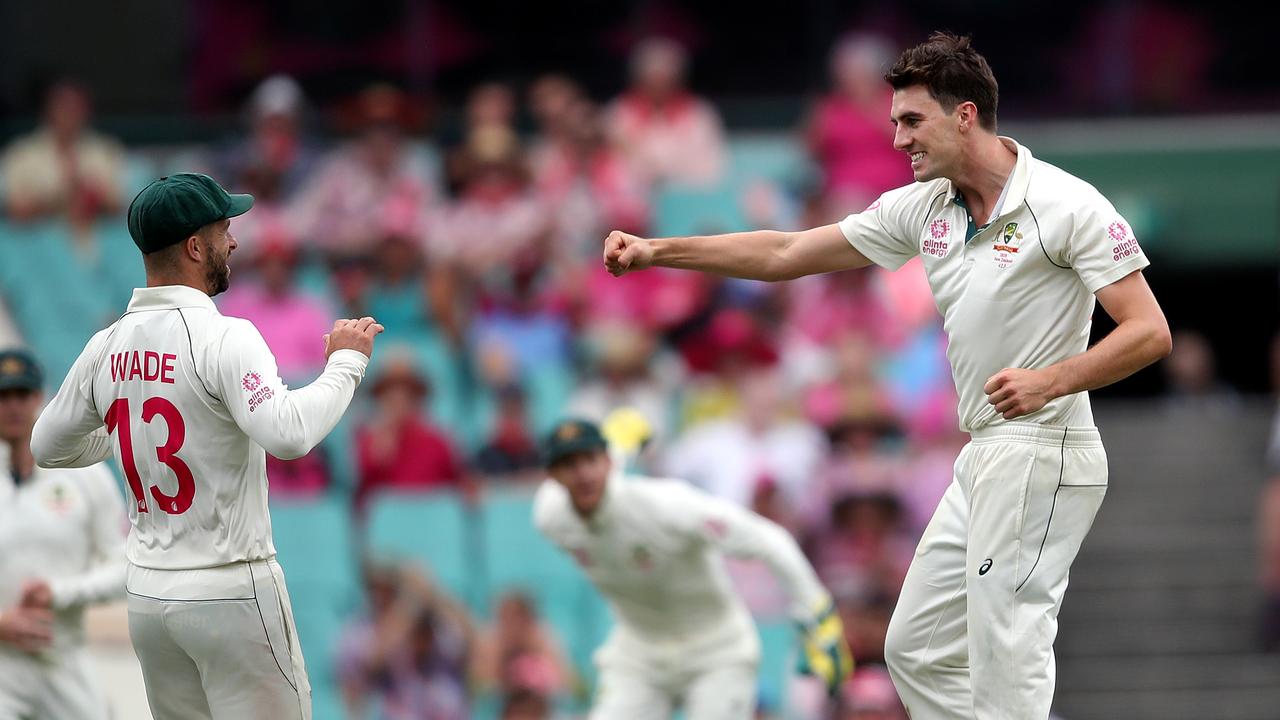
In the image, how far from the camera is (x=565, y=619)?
1148 centimetres

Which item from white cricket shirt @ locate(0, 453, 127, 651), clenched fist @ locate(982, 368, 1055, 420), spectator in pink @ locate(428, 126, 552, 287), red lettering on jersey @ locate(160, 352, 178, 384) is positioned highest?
spectator in pink @ locate(428, 126, 552, 287)

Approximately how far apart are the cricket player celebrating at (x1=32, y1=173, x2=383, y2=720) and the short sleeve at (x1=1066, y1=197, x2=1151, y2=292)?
88.3 inches

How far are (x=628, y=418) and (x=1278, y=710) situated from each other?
5.63m

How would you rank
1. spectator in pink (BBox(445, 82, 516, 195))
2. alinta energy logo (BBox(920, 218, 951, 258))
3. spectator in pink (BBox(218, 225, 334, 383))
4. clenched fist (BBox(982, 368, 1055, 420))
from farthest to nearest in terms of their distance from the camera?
spectator in pink (BBox(445, 82, 516, 195))
spectator in pink (BBox(218, 225, 334, 383))
alinta energy logo (BBox(920, 218, 951, 258))
clenched fist (BBox(982, 368, 1055, 420))

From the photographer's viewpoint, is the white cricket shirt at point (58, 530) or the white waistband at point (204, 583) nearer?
the white waistband at point (204, 583)

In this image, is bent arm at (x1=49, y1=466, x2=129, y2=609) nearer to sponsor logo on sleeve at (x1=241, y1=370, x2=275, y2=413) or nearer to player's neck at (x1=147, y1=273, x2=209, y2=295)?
player's neck at (x1=147, y1=273, x2=209, y2=295)

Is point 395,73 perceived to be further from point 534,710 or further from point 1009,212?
point 1009,212

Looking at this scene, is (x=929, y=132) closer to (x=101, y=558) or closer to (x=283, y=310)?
(x=101, y=558)

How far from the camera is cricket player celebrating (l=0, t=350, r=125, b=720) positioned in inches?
260

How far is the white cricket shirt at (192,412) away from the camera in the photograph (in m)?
4.99

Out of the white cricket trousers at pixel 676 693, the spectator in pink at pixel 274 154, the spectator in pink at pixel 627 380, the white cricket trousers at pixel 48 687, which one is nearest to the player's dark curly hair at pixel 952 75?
the white cricket trousers at pixel 676 693

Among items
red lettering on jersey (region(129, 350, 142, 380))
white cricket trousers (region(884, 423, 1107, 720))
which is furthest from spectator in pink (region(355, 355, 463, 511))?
white cricket trousers (region(884, 423, 1107, 720))

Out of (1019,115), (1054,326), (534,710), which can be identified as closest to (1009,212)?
(1054,326)

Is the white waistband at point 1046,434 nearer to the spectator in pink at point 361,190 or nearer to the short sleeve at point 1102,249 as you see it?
the short sleeve at point 1102,249
